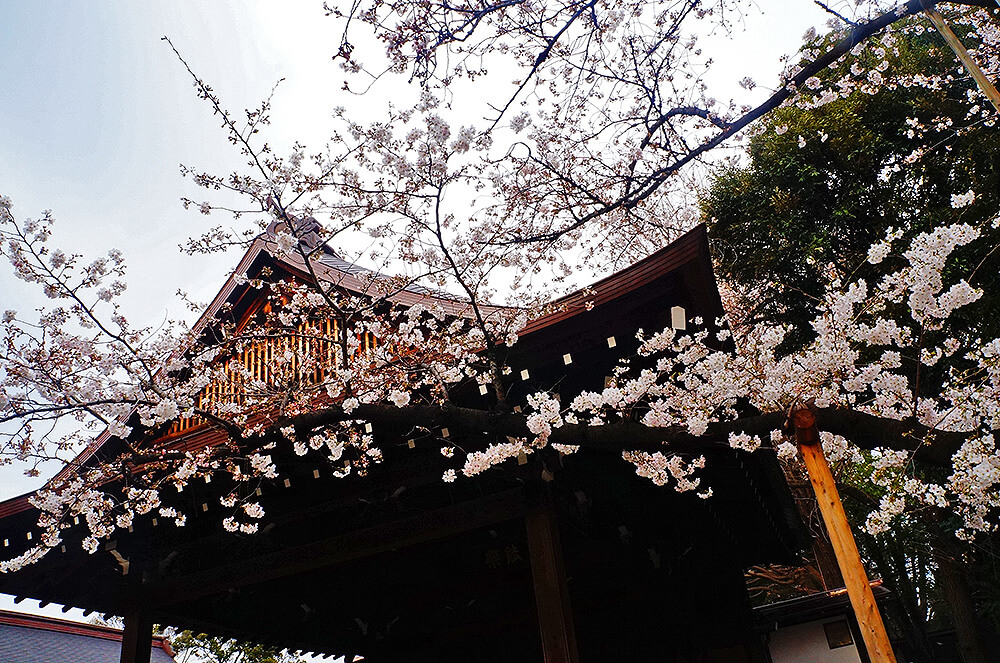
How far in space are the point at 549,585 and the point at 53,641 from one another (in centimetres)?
1545

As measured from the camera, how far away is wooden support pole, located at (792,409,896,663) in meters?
2.87

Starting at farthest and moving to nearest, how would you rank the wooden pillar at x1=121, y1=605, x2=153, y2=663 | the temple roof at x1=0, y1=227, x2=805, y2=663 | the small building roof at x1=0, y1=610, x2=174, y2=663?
1. the small building roof at x1=0, y1=610, x2=174, y2=663
2. the wooden pillar at x1=121, y1=605, x2=153, y2=663
3. the temple roof at x1=0, y1=227, x2=805, y2=663

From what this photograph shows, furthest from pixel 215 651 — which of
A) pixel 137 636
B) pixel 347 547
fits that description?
pixel 347 547

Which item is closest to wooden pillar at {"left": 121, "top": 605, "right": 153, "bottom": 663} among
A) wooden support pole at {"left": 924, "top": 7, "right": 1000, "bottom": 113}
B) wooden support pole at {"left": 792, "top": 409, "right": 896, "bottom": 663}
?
wooden support pole at {"left": 792, "top": 409, "right": 896, "bottom": 663}

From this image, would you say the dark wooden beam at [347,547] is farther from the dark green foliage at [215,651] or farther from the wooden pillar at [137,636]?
the dark green foliage at [215,651]

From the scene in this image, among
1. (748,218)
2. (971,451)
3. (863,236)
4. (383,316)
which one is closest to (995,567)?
(863,236)

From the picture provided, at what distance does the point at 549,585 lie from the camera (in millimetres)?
4180

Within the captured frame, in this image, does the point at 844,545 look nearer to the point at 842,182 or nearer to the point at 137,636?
the point at 137,636

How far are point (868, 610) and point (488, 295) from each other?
3.97m

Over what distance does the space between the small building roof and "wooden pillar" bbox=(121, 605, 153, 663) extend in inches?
408

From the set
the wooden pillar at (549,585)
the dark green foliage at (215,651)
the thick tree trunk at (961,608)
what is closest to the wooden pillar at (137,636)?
the wooden pillar at (549,585)

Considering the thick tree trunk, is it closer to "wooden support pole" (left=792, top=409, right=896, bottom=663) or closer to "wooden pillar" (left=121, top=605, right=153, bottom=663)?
"wooden support pole" (left=792, top=409, right=896, bottom=663)

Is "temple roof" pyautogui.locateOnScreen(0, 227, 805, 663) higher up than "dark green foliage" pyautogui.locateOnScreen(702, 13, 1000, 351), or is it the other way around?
"dark green foliage" pyautogui.locateOnScreen(702, 13, 1000, 351)

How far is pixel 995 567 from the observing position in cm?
1104
